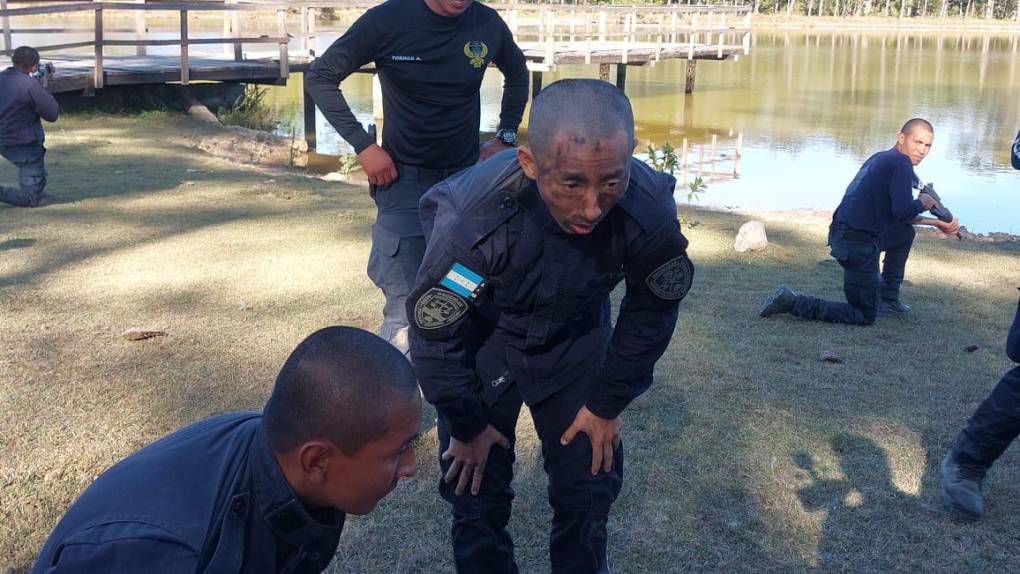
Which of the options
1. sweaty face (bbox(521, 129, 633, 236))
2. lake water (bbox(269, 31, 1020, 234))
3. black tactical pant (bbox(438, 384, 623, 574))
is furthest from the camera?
lake water (bbox(269, 31, 1020, 234))

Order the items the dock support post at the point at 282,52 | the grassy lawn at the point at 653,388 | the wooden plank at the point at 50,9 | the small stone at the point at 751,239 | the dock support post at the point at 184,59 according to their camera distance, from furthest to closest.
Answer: the dock support post at the point at 282,52 → the dock support post at the point at 184,59 → the wooden plank at the point at 50,9 → the small stone at the point at 751,239 → the grassy lawn at the point at 653,388

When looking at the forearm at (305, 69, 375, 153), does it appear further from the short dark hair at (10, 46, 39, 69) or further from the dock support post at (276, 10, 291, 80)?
the dock support post at (276, 10, 291, 80)

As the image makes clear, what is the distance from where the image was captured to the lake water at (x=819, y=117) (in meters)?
14.8

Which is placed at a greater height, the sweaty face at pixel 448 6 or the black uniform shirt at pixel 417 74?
the sweaty face at pixel 448 6

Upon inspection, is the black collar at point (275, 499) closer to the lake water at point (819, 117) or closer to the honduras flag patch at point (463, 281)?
the honduras flag patch at point (463, 281)

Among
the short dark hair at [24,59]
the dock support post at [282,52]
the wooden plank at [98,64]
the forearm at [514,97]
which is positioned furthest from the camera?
the dock support post at [282,52]

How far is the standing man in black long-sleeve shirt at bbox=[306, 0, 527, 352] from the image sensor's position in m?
4.17

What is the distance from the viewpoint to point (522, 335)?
2.77 m

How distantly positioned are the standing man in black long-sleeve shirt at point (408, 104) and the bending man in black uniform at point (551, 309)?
1304 mm

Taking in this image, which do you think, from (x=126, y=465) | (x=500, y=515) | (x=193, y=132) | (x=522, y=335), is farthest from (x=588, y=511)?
(x=193, y=132)

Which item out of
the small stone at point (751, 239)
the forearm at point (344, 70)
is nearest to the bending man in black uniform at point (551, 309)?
the forearm at point (344, 70)

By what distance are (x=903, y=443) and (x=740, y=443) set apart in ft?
2.41

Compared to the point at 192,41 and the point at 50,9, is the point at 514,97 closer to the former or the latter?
the point at 50,9

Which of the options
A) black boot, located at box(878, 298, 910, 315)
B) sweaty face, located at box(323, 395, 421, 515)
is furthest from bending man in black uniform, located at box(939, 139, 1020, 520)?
black boot, located at box(878, 298, 910, 315)
